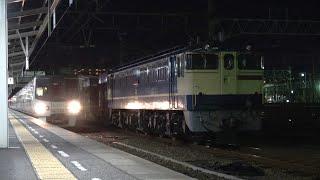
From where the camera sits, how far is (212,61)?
71.1ft

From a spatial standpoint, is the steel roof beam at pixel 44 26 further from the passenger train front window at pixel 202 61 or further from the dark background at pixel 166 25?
the passenger train front window at pixel 202 61

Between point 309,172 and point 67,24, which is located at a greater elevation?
point 67,24

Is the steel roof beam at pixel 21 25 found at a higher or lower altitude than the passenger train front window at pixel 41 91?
higher

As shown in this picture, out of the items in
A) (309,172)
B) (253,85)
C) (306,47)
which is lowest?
(309,172)

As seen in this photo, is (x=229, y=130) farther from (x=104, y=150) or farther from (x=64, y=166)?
(x=64, y=166)

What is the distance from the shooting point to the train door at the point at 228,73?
70.6ft

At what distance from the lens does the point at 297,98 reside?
43281mm

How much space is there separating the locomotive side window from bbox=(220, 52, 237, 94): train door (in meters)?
0.29

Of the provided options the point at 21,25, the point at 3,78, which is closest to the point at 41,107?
the point at 21,25

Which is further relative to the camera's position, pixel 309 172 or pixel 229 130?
pixel 229 130

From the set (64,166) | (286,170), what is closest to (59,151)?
(64,166)

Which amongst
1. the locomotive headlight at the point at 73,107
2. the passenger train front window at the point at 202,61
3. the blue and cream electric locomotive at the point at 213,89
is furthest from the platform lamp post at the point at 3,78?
the locomotive headlight at the point at 73,107

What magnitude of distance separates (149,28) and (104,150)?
24101 mm

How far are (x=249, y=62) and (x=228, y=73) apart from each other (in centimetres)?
101
